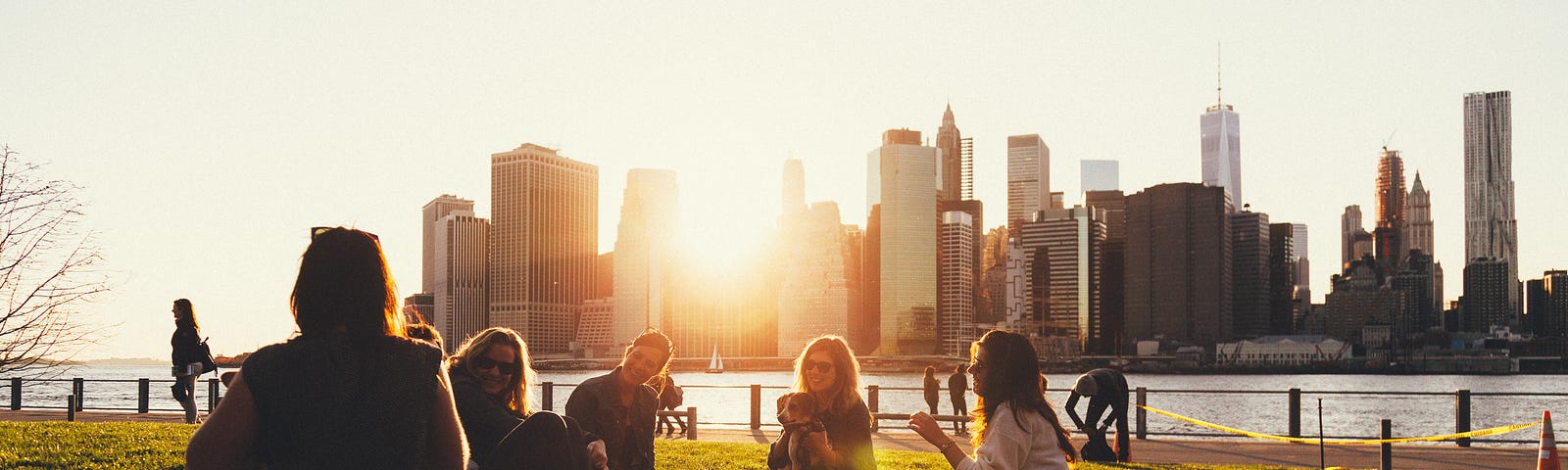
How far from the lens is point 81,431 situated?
45.9ft

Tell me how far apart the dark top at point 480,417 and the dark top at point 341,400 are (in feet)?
4.84

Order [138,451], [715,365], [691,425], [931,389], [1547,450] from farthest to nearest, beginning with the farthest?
1. [715,365]
2. [931,389]
3. [691,425]
4. [138,451]
5. [1547,450]

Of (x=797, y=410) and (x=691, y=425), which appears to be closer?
(x=797, y=410)

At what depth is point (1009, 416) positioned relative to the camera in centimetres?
546

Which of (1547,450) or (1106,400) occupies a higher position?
(1106,400)

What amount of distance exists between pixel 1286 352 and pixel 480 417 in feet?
673

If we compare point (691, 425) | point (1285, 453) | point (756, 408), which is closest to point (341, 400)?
point (691, 425)

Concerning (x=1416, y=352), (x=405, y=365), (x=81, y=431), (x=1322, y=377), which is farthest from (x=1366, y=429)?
(x=1416, y=352)

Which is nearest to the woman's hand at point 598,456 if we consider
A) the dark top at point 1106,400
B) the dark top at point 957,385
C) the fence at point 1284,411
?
the dark top at point 1106,400

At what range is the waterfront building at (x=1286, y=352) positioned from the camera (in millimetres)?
190125

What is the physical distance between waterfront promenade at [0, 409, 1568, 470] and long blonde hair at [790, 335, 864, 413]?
960 centimetres

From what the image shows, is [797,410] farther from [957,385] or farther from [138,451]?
[957,385]

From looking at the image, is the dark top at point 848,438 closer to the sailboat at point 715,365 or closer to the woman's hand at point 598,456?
the woman's hand at point 598,456

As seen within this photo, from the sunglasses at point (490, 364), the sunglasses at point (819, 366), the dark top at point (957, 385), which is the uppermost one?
the sunglasses at point (490, 364)
